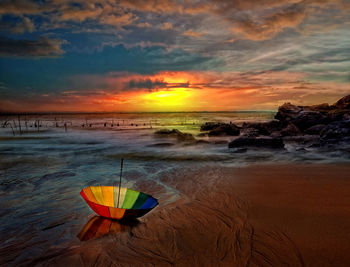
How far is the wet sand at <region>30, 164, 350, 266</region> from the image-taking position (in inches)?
Result: 160

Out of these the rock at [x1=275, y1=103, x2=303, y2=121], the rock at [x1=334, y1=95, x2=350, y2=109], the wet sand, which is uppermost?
the rock at [x1=334, y1=95, x2=350, y2=109]

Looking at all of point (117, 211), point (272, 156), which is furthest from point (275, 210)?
point (272, 156)

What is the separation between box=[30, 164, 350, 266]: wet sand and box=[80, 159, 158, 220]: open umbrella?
16.2 inches

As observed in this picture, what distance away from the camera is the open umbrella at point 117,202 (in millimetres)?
4914

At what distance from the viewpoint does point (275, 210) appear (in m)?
5.84

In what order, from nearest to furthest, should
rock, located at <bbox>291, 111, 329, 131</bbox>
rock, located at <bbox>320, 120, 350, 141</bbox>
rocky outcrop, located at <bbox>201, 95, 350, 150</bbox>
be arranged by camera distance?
rocky outcrop, located at <bbox>201, 95, 350, 150</bbox>, rock, located at <bbox>320, 120, 350, 141</bbox>, rock, located at <bbox>291, 111, 329, 131</bbox>

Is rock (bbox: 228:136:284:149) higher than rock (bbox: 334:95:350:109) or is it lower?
lower

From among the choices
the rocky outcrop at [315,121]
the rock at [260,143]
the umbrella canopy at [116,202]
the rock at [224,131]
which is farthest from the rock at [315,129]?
the umbrella canopy at [116,202]

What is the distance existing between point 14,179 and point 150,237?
7888 mm

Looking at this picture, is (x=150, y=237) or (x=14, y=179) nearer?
(x=150, y=237)

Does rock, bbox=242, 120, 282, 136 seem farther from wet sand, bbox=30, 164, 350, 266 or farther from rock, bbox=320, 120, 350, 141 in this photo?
wet sand, bbox=30, 164, 350, 266

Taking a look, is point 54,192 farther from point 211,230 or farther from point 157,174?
point 211,230

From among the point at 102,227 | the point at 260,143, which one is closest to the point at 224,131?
the point at 260,143

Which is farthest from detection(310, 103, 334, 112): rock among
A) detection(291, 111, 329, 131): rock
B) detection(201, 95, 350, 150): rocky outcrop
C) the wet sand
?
the wet sand
